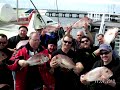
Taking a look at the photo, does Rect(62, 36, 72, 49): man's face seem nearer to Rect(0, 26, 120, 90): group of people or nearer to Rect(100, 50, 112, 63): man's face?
Rect(0, 26, 120, 90): group of people

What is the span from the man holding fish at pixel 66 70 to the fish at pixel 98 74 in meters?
0.42

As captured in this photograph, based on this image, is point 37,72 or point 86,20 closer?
point 37,72

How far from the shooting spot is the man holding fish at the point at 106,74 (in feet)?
16.0

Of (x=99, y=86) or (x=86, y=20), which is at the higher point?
(x=86, y=20)

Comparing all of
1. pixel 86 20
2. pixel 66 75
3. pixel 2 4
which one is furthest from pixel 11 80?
pixel 2 4

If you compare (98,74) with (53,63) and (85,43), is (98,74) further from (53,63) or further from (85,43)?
(85,43)

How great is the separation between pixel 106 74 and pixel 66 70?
90 cm

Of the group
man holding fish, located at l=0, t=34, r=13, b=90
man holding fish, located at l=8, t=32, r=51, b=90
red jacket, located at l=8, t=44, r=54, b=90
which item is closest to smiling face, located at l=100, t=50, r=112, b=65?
man holding fish, located at l=8, t=32, r=51, b=90

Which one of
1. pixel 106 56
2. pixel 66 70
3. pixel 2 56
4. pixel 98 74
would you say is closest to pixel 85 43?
pixel 66 70

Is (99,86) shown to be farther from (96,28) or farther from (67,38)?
(96,28)

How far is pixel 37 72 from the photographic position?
18.5 feet

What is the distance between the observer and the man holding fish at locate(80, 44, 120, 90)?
489cm

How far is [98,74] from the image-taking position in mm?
4922

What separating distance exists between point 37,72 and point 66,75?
0.51 meters
